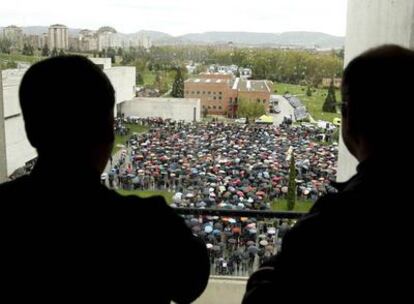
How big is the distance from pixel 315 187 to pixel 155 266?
147 inches

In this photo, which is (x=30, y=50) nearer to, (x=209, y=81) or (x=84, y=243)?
(x=209, y=81)

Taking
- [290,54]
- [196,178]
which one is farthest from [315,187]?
[196,178]

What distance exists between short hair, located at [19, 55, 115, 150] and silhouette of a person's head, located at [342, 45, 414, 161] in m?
0.37

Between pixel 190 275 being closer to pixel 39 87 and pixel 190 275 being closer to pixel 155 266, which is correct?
pixel 155 266

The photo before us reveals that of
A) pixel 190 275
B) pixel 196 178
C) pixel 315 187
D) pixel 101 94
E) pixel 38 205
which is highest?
pixel 101 94

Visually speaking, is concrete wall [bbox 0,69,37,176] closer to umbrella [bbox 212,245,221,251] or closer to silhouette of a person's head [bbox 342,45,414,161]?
umbrella [bbox 212,245,221,251]

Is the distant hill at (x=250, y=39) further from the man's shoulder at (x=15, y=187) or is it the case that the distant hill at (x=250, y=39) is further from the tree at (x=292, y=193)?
the man's shoulder at (x=15, y=187)

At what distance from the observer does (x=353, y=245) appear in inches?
26.2

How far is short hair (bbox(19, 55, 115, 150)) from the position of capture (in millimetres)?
709

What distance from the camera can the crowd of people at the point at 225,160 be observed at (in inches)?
210

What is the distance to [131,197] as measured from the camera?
0.73 metres

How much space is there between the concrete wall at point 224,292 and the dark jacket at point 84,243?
1622 mm

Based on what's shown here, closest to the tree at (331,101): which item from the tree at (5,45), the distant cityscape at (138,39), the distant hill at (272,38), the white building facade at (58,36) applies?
the distant cityscape at (138,39)

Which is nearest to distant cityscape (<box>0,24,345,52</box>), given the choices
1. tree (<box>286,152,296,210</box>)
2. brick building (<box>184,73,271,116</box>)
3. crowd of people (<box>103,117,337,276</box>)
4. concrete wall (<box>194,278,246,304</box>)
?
brick building (<box>184,73,271,116</box>)
